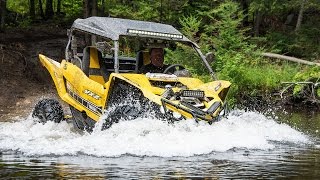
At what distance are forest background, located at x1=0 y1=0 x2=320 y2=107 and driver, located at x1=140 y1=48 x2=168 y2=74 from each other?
5.41 m

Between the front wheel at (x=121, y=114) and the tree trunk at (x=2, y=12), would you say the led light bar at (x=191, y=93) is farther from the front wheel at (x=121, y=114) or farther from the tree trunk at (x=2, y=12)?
the tree trunk at (x=2, y=12)

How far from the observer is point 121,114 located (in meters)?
9.21

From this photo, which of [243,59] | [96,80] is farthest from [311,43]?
[96,80]

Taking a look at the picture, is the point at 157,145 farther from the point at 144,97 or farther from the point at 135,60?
the point at 135,60

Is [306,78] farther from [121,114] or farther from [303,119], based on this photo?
[121,114]

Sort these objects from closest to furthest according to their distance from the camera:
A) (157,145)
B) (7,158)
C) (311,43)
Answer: (7,158) < (157,145) < (311,43)

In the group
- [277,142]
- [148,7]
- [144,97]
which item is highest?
[148,7]

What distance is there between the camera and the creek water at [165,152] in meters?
6.86

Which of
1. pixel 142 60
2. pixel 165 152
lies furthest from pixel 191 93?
pixel 142 60

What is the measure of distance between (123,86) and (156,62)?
1687mm

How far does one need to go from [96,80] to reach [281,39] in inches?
523

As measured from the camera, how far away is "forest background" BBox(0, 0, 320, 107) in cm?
1736

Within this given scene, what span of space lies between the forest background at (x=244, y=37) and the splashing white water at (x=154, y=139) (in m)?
6.92

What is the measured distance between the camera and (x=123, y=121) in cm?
909
